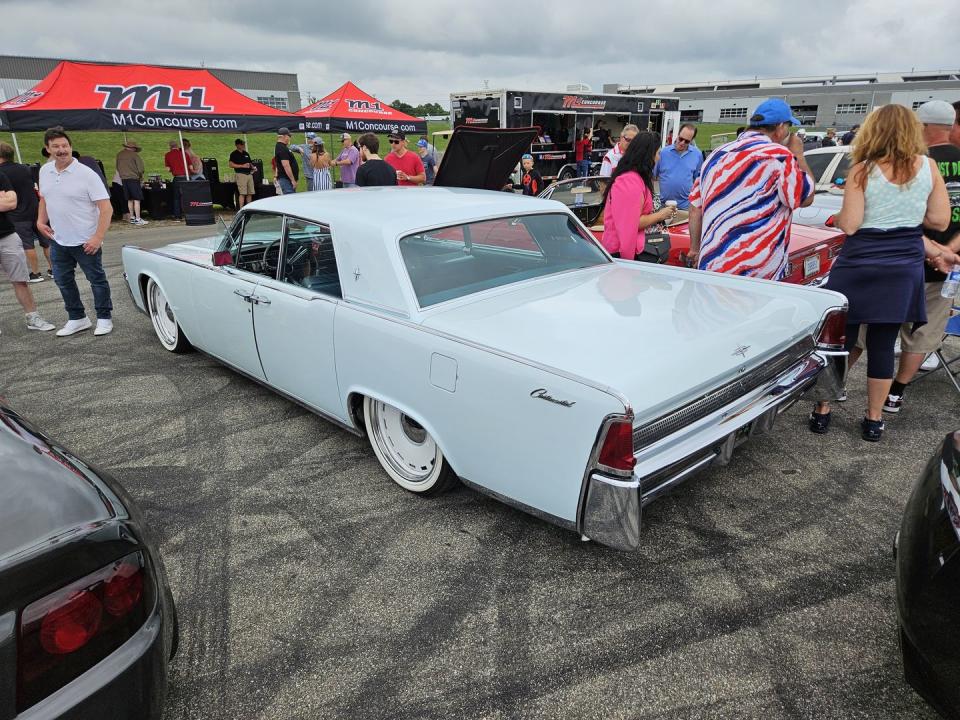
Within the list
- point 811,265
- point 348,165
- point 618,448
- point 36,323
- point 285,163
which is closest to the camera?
point 618,448

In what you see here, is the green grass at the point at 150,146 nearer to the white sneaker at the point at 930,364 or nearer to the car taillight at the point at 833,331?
the white sneaker at the point at 930,364

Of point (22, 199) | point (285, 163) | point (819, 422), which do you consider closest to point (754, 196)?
point (819, 422)

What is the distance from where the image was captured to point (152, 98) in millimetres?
11617

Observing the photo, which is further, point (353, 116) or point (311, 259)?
point (353, 116)

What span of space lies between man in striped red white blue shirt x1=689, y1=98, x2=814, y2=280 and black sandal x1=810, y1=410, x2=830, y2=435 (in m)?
0.90

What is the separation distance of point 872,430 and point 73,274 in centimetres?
632

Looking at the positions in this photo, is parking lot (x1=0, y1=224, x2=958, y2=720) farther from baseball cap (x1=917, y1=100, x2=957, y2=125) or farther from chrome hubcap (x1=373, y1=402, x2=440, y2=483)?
baseball cap (x1=917, y1=100, x2=957, y2=125)

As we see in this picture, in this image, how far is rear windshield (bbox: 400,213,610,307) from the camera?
300 cm

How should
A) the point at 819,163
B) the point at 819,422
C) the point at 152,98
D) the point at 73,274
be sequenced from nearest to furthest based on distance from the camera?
the point at 819,422 < the point at 73,274 < the point at 819,163 < the point at 152,98

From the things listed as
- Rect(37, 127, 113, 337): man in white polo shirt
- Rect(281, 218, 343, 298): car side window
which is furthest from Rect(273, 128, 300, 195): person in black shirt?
Rect(281, 218, 343, 298): car side window

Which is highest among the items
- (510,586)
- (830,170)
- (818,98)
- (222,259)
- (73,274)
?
(818,98)

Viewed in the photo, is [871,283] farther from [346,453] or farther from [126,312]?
[126,312]

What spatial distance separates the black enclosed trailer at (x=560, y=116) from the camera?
16031mm

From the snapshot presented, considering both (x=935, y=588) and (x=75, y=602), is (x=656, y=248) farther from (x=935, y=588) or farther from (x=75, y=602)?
(x=75, y=602)
